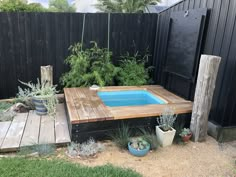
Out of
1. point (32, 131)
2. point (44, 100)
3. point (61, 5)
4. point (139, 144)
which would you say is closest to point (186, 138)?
point (139, 144)

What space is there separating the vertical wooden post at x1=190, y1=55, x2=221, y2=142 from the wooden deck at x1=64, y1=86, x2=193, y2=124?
0.31 meters

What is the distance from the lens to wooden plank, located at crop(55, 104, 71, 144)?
2.70 meters

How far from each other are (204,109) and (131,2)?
1058cm

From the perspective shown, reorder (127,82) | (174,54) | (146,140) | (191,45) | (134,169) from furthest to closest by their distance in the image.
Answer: (127,82), (174,54), (191,45), (146,140), (134,169)

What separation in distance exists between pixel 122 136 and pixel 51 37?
2752 mm

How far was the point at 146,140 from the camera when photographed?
2676mm

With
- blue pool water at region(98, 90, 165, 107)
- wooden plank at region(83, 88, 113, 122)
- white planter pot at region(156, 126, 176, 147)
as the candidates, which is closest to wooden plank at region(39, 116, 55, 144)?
wooden plank at region(83, 88, 113, 122)

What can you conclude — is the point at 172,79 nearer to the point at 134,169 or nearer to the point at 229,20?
the point at 229,20

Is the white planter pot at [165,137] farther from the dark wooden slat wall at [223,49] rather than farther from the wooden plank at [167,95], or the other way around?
the wooden plank at [167,95]

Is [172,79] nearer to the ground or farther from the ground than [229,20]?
nearer to the ground

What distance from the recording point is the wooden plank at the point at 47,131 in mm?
2668

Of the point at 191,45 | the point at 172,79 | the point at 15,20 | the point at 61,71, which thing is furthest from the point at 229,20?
the point at 15,20

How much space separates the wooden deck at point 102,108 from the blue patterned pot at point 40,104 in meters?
0.39

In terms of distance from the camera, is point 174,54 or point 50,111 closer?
point 50,111
